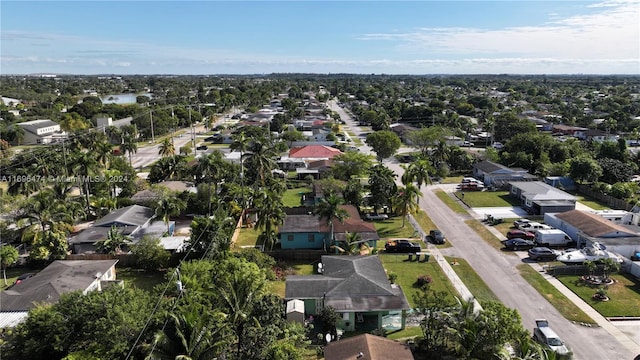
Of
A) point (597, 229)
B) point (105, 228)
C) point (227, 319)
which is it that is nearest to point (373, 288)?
point (227, 319)

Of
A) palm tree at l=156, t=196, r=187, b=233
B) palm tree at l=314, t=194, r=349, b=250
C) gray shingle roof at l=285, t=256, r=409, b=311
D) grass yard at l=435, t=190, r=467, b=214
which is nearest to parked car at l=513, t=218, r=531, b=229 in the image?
grass yard at l=435, t=190, r=467, b=214

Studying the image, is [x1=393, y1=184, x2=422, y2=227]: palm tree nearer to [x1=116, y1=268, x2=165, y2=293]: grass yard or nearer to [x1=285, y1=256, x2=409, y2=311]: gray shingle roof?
[x1=285, y1=256, x2=409, y2=311]: gray shingle roof

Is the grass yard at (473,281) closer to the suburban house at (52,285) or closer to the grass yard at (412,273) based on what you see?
the grass yard at (412,273)

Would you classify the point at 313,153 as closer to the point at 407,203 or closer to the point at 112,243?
the point at 407,203

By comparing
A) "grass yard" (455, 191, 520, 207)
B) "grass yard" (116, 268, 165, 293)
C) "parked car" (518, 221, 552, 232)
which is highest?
"parked car" (518, 221, 552, 232)

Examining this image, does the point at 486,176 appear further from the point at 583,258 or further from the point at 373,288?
the point at 373,288

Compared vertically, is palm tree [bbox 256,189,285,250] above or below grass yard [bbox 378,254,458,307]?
above
